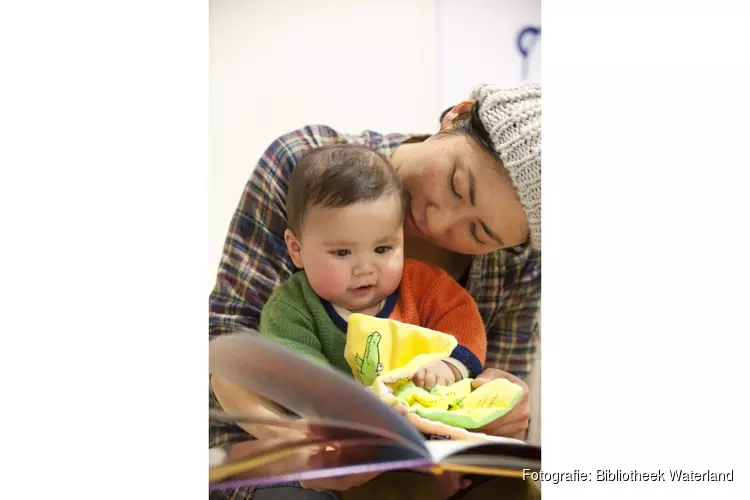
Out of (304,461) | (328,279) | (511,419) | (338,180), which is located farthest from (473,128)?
(304,461)

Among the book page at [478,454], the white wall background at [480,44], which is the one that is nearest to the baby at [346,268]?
the book page at [478,454]

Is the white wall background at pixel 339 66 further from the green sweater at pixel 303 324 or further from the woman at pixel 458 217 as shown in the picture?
the green sweater at pixel 303 324

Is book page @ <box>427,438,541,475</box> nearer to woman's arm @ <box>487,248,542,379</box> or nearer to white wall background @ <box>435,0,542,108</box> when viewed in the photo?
woman's arm @ <box>487,248,542,379</box>

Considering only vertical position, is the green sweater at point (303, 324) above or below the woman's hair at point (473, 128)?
below

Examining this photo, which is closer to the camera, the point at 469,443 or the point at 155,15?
the point at 469,443

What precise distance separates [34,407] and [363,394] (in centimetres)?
58

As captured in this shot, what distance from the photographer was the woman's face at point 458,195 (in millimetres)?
1469

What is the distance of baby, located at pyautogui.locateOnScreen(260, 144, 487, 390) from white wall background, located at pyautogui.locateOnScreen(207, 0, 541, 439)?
0.11 metres

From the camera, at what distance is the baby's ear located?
57.6 inches

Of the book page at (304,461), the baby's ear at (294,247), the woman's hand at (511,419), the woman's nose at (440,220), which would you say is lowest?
the book page at (304,461)

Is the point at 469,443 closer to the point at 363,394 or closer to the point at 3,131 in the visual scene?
the point at 363,394

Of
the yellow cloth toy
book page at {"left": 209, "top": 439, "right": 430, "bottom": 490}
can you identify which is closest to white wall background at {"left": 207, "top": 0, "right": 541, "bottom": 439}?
the yellow cloth toy
